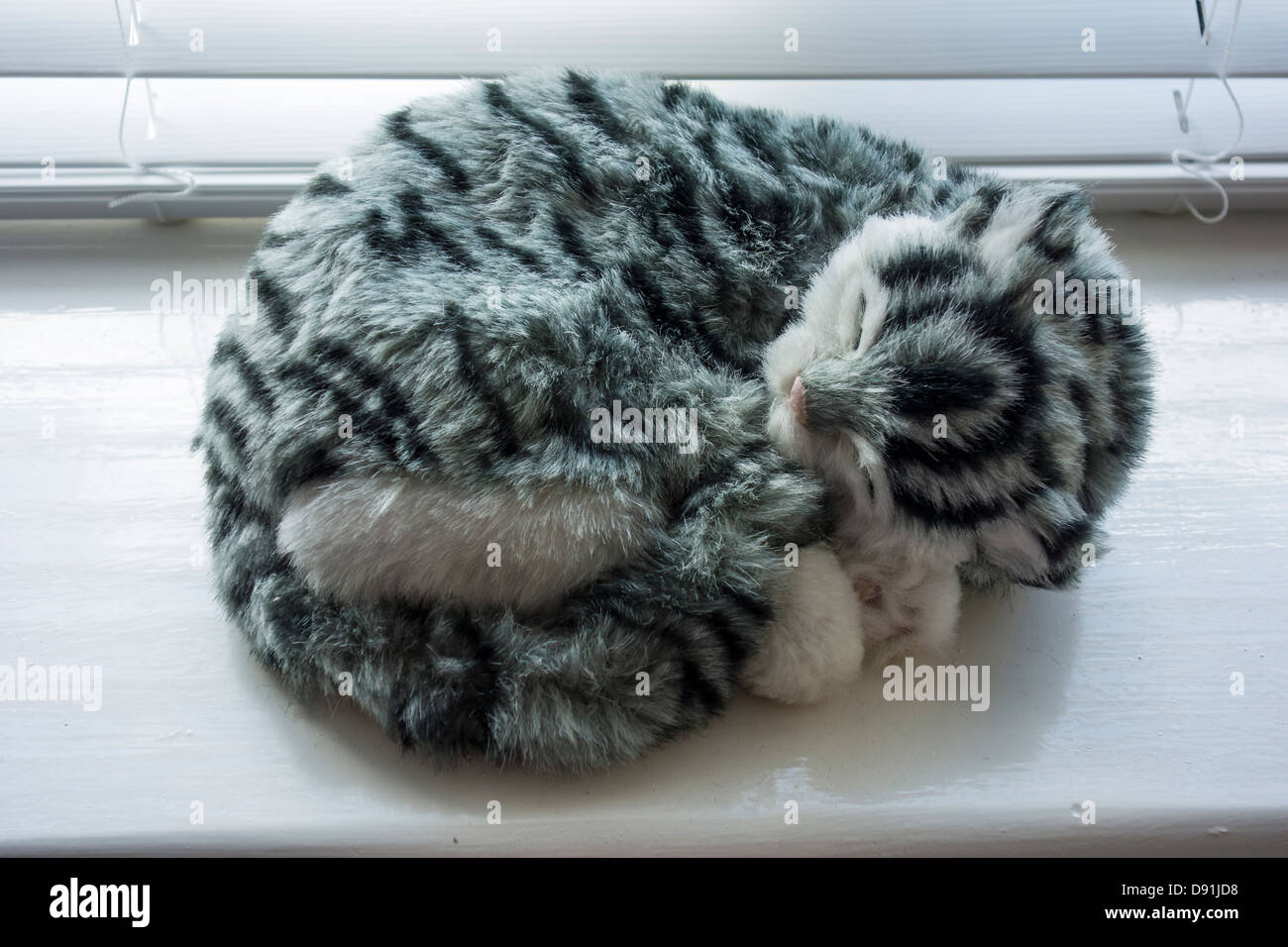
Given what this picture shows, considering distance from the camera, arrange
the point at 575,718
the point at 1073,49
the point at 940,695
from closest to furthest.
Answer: the point at 575,718, the point at 940,695, the point at 1073,49

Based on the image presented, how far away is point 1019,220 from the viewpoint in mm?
864

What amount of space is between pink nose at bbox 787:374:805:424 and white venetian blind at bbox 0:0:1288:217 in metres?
0.58

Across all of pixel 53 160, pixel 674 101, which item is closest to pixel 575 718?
pixel 674 101

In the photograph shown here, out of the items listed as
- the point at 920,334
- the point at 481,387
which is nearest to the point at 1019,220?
the point at 920,334

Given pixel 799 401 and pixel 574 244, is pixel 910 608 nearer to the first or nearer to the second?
pixel 799 401

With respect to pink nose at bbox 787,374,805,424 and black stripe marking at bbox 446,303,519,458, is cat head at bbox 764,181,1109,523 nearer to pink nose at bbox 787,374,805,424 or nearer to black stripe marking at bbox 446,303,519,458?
pink nose at bbox 787,374,805,424

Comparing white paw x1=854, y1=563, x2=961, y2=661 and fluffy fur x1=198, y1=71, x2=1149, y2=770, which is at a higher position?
fluffy fur x1=198, y1=71, x2=1149, y2=770

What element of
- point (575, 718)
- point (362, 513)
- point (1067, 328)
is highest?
point (1067, 328)

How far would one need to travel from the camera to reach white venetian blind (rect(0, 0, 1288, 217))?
1.25 m

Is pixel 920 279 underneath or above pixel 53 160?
underneath

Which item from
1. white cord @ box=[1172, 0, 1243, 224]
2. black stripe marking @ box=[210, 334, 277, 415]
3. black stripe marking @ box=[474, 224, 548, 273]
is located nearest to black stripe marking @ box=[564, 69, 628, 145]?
black stripe marking @ box=[474, 224, 548, 273]
